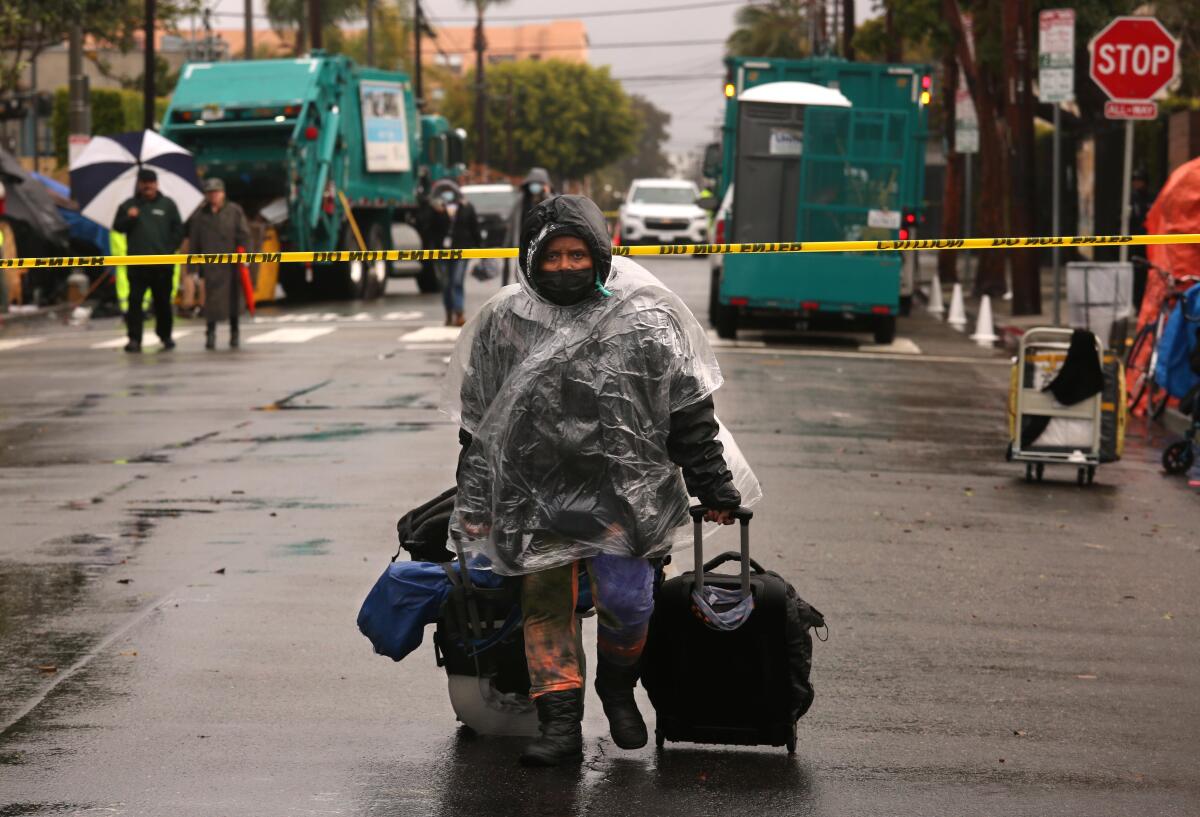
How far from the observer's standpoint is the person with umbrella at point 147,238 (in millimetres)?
19609

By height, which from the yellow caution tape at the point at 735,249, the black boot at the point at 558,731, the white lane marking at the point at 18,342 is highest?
the yellow caution tape at the point at 735,249

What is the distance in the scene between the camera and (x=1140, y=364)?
1537 centimetres

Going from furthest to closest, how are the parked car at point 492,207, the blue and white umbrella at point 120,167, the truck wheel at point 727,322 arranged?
1. the parked car at point 492,207
2. the blue and white umbrella at point 120,167
3. the truck wheel at point 727,322

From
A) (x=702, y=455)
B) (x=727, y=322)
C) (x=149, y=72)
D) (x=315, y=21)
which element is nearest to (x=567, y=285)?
(x=702, y=455)

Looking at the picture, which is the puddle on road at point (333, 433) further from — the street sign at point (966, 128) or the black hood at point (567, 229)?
the street sign at point (966, 128)

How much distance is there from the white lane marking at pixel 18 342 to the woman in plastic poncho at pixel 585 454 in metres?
16.5

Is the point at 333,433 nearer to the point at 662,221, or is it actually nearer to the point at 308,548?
the point at 308,548

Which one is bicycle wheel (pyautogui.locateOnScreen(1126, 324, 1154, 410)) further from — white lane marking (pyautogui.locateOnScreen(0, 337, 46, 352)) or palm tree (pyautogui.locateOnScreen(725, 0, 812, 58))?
palm tree (pyautogui.locateOnScreen(725, 0, 812, 58))

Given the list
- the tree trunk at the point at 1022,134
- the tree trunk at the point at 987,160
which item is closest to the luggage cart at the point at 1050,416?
the tree trunk at the point at 1022,134

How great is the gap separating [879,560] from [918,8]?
77.0 feet

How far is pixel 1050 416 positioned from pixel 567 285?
6.84 metres

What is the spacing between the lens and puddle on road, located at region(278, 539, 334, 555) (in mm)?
8883

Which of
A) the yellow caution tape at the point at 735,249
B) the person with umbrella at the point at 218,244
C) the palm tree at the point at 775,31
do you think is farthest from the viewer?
the palm tree at the point at 775,31

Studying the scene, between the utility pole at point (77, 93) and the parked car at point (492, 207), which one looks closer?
the utility pole at point (77, 93)
